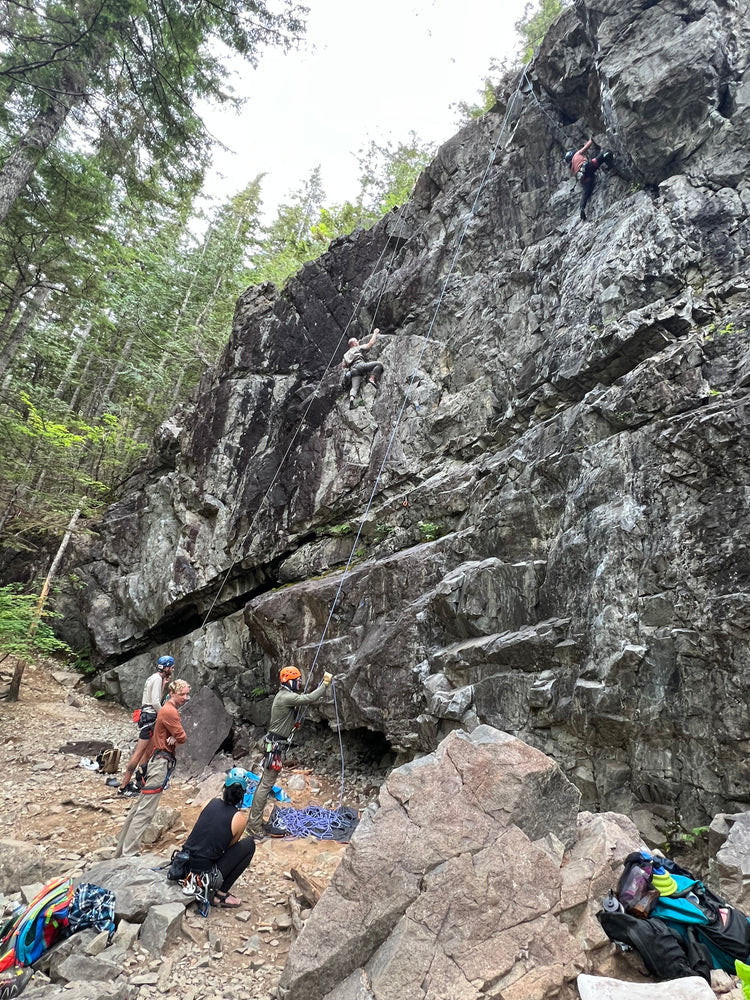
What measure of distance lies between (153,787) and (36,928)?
1.93 meters

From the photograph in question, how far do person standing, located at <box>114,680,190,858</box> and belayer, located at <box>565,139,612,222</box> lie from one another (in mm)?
12175

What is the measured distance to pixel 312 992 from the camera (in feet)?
11.3

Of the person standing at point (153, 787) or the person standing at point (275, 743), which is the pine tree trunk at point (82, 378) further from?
the person standing at point (275, 743)

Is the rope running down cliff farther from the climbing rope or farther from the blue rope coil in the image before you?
the blue rope coil

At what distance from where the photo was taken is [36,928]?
3.69 m

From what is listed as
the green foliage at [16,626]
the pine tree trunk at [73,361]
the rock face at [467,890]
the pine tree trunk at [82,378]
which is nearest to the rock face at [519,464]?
the rock face at [467,890]

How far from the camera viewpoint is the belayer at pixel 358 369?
40.5ft

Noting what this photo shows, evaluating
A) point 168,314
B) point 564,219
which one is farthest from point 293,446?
point 168,314

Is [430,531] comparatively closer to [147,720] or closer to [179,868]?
[147,720]

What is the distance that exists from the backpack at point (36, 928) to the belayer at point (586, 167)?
43.8ft

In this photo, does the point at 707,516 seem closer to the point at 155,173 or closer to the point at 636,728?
the point at 636,728

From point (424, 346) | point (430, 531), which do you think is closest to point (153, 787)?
point (430, 531)

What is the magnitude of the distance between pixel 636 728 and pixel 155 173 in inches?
522

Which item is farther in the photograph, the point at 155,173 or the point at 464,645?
the point at 155,173
